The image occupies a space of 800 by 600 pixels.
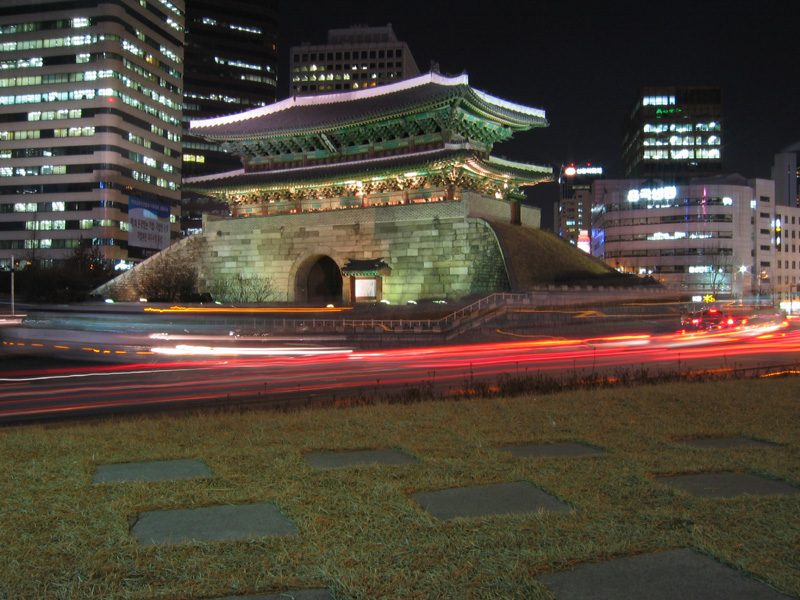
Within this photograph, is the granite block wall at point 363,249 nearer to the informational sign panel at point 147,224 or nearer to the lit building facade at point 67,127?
the informational sign panel at point 147,224

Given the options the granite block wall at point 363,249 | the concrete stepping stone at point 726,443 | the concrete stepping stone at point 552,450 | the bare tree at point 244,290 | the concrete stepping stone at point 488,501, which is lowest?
the concrete stepping stone at point 726,443

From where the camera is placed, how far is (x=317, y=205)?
45.5 meters

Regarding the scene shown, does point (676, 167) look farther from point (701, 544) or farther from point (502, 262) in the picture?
point (701, 544)

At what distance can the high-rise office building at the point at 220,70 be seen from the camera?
362 ft

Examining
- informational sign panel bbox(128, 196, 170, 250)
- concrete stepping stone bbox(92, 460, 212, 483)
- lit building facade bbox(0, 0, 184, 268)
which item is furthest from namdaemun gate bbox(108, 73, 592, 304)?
lit building facade bbox(0, 0, 184, 268)

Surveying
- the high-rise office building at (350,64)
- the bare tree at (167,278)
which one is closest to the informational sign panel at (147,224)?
the bare tree at (167,278)

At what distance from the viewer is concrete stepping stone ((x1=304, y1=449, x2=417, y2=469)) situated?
625cm

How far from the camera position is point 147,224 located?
5506 centimetres

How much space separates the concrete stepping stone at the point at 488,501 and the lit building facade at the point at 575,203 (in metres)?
155

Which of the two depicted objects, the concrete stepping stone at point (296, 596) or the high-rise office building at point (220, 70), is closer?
the concrete stepping stone at point (296, 596)

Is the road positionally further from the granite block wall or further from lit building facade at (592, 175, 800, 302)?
lit building facade at (592, 175, 800, 302)

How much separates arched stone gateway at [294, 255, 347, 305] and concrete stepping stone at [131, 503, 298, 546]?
39963mm

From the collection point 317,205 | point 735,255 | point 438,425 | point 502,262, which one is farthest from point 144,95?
point 438,425

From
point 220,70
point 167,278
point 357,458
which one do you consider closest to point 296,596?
point 357,458
